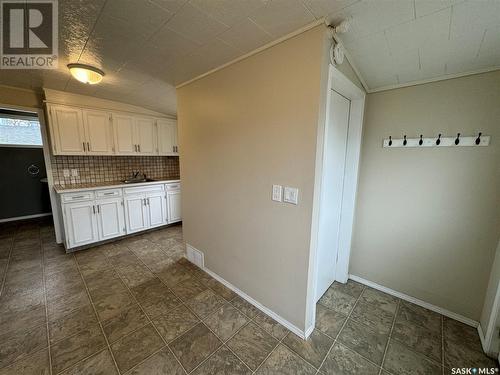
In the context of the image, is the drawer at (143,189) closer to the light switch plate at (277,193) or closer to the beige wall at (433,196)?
the light switch plate at (277,193)

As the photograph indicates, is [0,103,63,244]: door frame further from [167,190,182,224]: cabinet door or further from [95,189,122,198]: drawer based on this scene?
[167,190,182,224]: cabinet door

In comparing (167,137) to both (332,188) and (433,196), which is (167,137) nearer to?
(332,188)

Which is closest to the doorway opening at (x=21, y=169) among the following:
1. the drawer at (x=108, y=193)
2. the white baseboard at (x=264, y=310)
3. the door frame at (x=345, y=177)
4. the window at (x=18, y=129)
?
the window at (x=18, y=129)

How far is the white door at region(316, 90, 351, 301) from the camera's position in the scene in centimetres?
174

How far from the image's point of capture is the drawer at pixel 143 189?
3.28 meters

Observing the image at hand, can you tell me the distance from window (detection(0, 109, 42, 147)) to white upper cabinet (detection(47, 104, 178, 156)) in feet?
5.40

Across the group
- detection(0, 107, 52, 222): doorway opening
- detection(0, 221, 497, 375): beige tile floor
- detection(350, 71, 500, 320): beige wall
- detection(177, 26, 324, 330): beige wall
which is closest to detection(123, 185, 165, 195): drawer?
detection(0, 221, 497, 375): beige tile floor

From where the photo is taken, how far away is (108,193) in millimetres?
3082

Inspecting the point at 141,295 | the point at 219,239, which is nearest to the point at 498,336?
the point at 219,239

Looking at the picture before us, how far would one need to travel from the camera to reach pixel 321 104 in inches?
51.2

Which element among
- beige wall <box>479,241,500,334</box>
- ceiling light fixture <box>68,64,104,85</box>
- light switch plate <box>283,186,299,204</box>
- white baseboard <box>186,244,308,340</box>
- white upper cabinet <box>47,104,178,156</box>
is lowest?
white baseboard <box>186,244,308,340</box>

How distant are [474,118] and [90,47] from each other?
123 inches

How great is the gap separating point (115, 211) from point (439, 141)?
413cm

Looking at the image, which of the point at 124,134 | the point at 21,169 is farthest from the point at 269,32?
the point at 21,169
